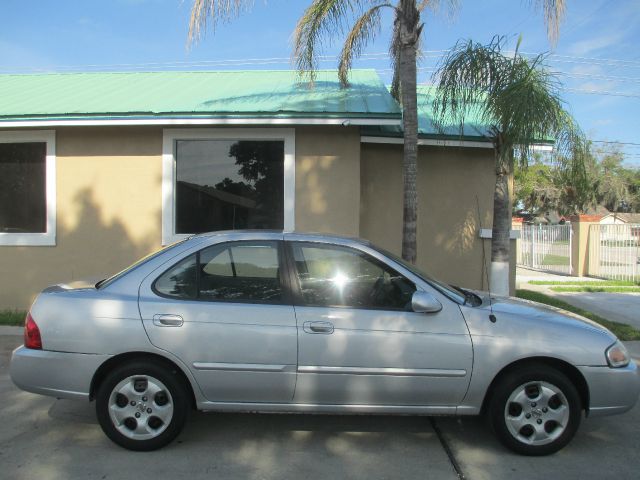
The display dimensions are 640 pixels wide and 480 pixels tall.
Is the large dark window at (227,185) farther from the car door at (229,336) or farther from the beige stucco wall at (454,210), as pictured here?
the car door at (229,336)

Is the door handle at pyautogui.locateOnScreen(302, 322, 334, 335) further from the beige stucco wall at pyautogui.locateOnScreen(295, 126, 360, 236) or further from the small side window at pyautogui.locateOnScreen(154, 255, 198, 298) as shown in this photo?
the beige stucco wall at pyautogui.locateOnScreen(295, 126, 360, 236)

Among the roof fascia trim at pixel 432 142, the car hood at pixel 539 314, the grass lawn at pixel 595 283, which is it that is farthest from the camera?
the grass lawn at pixel 595 283

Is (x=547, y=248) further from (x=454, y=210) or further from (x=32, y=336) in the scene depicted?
(x=32, y=336)

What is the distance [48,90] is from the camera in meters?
9.65

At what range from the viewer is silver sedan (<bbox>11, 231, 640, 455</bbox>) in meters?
3.63

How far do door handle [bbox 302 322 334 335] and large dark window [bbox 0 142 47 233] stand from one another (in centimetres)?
644

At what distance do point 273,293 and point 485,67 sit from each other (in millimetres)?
4944

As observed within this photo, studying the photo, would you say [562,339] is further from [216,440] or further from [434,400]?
[216,440]

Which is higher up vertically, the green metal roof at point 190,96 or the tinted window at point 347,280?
the green metal roof at point 190,96

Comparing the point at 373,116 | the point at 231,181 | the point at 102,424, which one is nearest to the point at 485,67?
the point at 373,116

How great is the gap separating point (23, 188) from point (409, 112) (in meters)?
6.30

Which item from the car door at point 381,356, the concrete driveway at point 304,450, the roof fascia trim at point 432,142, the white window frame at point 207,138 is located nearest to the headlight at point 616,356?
the concrete driveway at point 304,450

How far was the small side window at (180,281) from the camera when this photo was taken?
3.79m

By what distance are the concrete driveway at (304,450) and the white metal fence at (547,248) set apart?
1324cm
